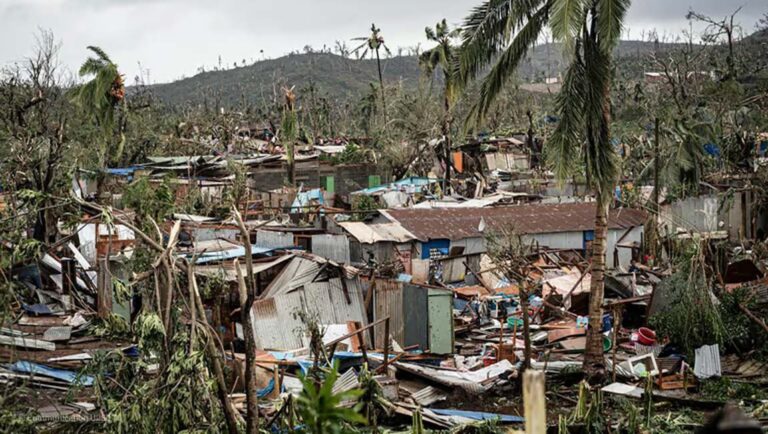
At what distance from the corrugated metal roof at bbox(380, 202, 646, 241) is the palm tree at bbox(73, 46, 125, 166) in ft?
25.0

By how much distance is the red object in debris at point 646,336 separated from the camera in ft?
51.4

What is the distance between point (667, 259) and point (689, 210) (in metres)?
3.51

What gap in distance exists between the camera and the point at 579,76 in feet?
42.9

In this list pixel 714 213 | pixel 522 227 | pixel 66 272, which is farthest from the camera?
pixel 714 213

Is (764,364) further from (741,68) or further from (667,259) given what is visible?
(741,68)

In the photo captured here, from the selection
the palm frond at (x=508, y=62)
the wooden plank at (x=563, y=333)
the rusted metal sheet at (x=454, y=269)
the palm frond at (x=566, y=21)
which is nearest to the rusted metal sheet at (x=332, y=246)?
the rusted metal sheet at (x=454, y=269)

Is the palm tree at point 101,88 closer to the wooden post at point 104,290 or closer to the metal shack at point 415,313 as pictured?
the wooden post at point 104,290

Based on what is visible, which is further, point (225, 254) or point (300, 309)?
point (225, 254)

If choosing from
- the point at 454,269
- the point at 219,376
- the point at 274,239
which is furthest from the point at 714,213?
the point at 219,376

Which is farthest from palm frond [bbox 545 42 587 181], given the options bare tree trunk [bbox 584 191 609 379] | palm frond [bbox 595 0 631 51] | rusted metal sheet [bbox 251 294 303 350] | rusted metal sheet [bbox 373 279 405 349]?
rusted metal sheet [bbox 251 294 303 350]

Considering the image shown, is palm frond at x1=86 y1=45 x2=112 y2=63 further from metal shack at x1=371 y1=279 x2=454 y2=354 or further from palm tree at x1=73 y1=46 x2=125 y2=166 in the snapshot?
metal shack at x1=371 y1=279 x2=454 y2=354

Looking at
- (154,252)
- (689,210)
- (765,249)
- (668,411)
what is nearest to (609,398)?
(668,411)

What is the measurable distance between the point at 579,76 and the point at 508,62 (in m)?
1.28

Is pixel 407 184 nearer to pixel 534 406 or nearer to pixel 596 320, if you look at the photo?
pixel 596 320
